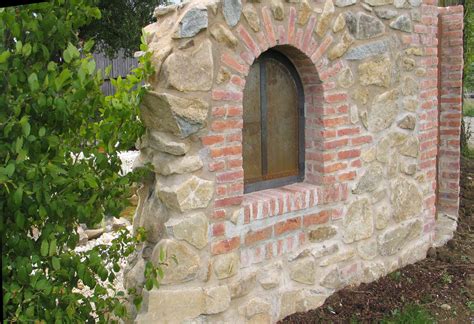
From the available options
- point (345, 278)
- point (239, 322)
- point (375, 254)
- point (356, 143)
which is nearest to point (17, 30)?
point (239, 322)

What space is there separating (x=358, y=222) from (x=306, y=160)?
2.05 feet

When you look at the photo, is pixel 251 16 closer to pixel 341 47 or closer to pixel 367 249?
pixel 341 47

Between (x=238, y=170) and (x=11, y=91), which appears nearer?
(x=11, y=91)

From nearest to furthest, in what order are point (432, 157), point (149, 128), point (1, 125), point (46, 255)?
point (1, 125)
point (46, 255)
point (149, 128)
point (432, 157)

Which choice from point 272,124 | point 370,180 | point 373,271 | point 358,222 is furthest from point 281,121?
point 373,271

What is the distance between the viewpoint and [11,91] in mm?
2113

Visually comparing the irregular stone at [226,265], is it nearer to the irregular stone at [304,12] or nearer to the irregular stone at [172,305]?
the irregular stone at [172,305]

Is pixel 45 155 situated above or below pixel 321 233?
above

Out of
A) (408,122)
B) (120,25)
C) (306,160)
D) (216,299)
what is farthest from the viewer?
(120,25)

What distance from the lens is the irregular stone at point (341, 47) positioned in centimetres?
359

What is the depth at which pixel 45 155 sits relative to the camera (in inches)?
87.1

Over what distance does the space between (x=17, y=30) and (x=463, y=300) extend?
365cm

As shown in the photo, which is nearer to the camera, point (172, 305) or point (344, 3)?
point (172, 305)

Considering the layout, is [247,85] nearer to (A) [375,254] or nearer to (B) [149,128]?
(B) [149,128]
